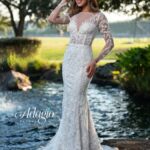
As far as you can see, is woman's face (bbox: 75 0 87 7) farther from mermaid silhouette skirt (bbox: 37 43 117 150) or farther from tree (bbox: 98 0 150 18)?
tree (bbox: 98 0 150 18)

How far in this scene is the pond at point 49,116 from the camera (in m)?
12.1

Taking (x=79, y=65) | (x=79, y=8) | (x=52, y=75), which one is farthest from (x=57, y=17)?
(x=52, y=75)

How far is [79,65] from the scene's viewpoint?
7.32 m

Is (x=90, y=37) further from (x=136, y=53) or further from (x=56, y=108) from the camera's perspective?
(x=136, y=53)

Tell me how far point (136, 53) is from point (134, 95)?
5.29ft

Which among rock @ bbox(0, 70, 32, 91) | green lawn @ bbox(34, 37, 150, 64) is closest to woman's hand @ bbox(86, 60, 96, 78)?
rock @ bbox(0, 70, 32, 91)

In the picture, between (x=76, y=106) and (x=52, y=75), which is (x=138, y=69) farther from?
(x=76, y=106)

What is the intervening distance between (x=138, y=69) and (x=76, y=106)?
13.1 metres

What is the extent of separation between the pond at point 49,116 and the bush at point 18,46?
1183 cm

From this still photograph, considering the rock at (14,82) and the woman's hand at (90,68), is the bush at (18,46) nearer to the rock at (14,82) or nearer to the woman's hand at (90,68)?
the rock at (14,82)

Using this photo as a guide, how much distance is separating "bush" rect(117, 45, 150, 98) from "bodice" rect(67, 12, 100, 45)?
12.1 metres

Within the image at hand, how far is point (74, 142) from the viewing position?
767cm

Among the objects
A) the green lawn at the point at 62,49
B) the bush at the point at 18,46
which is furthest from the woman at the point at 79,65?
the bush at the point at 18,46

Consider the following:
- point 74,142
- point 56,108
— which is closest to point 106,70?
point 56,108
